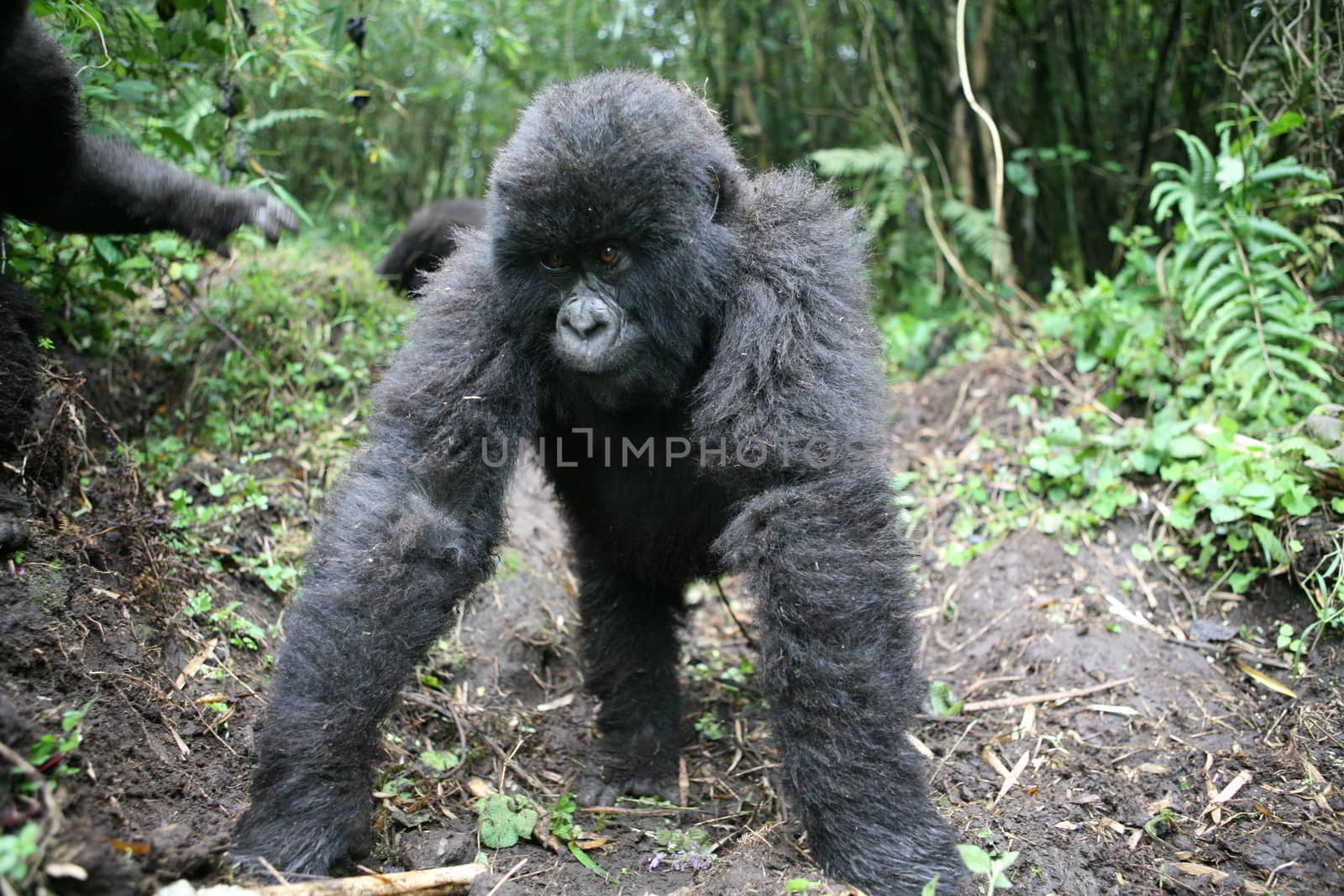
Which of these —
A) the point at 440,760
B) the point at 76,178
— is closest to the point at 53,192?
the point at 76,178

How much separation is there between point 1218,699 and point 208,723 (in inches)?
144

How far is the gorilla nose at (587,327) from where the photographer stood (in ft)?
10.7

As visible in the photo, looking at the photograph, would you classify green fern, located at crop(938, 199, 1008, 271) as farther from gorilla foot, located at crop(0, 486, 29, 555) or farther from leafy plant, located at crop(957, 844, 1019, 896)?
gorilla foot, located at crop(0, 486, 29, 555)

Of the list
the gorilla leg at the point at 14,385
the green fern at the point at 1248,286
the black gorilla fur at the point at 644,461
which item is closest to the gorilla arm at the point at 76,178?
the gorilla leg at the point at 14,385

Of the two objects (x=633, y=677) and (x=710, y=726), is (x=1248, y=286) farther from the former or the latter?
(x=633, y=677)

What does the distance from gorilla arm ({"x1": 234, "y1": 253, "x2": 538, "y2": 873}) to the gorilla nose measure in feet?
0.78

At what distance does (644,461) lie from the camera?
3.65 meters

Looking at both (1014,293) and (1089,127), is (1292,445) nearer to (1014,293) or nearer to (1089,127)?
(1014,293)

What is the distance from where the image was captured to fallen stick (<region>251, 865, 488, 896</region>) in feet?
7.82

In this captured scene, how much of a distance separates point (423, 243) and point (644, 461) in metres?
3.00

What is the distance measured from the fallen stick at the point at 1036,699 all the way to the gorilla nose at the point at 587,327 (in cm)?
218

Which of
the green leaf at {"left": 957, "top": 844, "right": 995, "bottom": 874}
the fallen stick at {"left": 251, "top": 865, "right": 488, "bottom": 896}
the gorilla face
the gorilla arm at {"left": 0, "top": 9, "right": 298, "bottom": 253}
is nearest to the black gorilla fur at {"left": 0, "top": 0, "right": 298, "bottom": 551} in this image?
the gorilla arm at {"left": 0, "top": 9, "right": 298, "bottom": 253}

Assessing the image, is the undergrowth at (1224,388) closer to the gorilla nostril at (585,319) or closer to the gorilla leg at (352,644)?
the gorilla nostril at (585,319)

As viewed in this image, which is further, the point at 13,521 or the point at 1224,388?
the point at 1224,388
